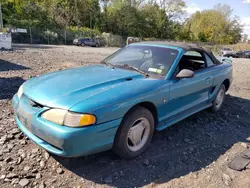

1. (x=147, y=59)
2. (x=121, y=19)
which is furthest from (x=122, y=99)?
(x=121, y=19)

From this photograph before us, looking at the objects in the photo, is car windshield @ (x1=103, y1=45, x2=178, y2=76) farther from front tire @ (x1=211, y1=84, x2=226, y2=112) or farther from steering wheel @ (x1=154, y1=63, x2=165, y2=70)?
front tire @ (x1=211, y1=84, x2=226, y2=112)

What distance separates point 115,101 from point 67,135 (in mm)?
640

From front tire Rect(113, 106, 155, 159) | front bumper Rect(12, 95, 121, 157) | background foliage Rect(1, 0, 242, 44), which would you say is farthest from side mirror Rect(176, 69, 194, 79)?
background foliage Rect(1, 0, 242, 44)

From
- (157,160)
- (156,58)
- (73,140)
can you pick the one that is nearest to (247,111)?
(156,58)

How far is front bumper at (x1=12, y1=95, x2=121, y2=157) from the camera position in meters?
2.29

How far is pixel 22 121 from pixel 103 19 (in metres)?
42.4

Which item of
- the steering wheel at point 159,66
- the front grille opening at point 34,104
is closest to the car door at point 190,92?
the steering wheel at point 159,66

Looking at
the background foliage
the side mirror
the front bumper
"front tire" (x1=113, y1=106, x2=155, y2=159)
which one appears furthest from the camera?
the background foliage

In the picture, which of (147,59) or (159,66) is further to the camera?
(147,59)

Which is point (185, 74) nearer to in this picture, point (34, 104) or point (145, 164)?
point (145, 164)

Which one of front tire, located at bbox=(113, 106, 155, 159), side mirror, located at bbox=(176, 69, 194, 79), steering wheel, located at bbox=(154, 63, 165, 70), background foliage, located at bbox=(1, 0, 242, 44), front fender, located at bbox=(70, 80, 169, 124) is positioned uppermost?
background foliage, located at bbox=(1, 0, 242, 44)

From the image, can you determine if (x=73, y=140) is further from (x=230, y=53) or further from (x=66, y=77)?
(x=230, y=53)

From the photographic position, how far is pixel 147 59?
12.2ft

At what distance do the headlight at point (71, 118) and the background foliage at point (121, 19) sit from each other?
107 ft
